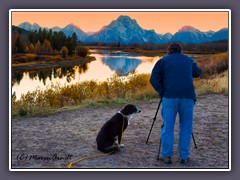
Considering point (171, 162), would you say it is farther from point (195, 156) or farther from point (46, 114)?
point (46, 114)

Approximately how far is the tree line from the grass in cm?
170

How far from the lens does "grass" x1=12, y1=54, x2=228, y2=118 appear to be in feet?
41.7

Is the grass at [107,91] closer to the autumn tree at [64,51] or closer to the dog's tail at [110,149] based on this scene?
the autumn tree at [64,51]

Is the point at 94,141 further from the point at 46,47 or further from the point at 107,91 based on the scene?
the point at 107,91

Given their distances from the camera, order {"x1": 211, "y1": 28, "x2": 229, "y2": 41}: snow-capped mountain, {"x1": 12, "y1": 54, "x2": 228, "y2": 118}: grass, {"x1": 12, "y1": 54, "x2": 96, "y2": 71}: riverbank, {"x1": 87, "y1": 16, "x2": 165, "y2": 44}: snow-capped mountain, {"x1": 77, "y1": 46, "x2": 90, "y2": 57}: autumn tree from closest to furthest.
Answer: {"x1": 211, "y1": 28, "x2": 229, "y2": 41}: snow-capped mountain → {"x1": 87, "y1": 16, "x2": 165, "y2": 44}: snow-capped mountain → {"x1": 77, "y1": 46, "x2": 90, "y2": 57}: autumn tree → {"x1": 12, "y1": 54, "x2": 96, "y2": 71}: riverbank → {"x1": 12, "y1": 54, "x2": 228, "y2": 118}: grass

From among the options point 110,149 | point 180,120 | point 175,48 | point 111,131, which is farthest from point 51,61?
point 180,120

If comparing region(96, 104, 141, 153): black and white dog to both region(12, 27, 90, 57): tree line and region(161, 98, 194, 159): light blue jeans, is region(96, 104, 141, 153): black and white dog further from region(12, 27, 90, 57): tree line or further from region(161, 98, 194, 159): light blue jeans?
region(12, 27, 90, 57): tree line

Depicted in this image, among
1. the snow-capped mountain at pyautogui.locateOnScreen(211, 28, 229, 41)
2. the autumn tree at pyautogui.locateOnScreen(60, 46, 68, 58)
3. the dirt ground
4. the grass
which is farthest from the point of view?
the grass

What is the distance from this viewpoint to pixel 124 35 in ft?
33.0

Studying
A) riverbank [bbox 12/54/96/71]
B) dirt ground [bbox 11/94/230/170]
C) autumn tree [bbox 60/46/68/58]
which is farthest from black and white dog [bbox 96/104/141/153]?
autumn tree [bbox 60/46/68/58]

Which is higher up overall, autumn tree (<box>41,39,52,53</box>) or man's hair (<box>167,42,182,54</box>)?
autumn tree (<box>41,39,52,53</box>)

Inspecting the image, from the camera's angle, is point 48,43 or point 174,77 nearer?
point 174,77

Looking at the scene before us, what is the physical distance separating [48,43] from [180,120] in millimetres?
6411

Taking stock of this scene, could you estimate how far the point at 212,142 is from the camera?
8.30 m
